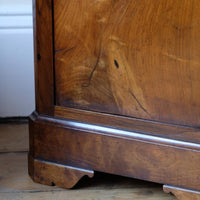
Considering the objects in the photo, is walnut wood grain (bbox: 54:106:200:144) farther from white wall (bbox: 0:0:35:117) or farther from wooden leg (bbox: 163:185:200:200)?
white wall (bbox: 0:0:35:117)

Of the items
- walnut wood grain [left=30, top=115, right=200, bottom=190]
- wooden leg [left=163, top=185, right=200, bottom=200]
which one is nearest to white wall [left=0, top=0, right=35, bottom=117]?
walnut wood grain [left=30, top=115, right=200, bottom=190]

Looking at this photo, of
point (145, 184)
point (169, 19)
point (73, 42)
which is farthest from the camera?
point (145, 184)

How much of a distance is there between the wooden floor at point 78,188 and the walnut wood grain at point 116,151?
7 centimetres

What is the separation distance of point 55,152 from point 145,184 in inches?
10.0

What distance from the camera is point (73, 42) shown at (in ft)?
2.83

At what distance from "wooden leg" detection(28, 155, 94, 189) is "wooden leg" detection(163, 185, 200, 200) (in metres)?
0.19

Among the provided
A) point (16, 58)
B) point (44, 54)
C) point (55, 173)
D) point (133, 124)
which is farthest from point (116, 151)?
point (16, 58)

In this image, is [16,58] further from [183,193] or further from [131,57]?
[183,193]

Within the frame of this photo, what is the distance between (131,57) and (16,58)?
60 cm

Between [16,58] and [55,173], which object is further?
[16,58]

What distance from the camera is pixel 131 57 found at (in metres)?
0.82

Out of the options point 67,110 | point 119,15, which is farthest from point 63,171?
point 119,15

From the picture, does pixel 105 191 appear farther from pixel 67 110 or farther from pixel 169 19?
pixel 169 19

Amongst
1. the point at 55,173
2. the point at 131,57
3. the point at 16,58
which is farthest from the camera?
the point at 16,58
